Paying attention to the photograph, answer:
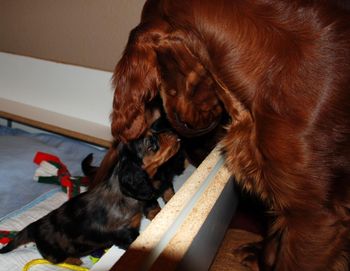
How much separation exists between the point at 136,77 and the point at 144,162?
512mm

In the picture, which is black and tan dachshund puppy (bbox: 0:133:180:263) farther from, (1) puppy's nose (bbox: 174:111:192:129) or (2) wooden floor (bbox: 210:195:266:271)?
(2) wooden floor (bbox: 210:195:266:271)

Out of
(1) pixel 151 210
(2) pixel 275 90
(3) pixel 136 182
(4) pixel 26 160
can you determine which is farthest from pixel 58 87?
(2) pixel 275 90

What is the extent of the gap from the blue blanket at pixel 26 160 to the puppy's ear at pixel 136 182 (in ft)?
2.92

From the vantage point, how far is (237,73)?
4.15 ft

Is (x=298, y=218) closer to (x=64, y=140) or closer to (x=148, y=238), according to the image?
(x=148, y=238)

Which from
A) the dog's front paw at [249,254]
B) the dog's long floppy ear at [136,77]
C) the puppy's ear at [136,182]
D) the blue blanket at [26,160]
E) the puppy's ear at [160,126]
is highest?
the dog's long floppy ear at [136,77]

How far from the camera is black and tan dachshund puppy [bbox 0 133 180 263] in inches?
68.9

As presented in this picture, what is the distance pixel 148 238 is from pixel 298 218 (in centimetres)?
52

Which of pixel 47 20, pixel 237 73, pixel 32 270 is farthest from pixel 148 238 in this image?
pixel 47 20

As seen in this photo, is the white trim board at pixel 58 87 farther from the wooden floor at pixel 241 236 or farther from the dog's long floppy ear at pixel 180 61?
the dog's long floppy ear at pixel 180 61

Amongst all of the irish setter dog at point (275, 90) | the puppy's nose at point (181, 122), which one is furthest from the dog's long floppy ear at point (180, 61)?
the puppy's nose at point (181, 122)

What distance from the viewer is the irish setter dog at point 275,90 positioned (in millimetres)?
1152

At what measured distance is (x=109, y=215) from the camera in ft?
6.01

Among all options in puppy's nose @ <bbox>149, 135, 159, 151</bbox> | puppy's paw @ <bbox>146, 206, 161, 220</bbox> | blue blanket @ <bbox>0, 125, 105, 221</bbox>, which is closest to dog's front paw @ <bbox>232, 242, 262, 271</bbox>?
puppy's paw @ <bbox>146, 206, 161, 220</bbox>
